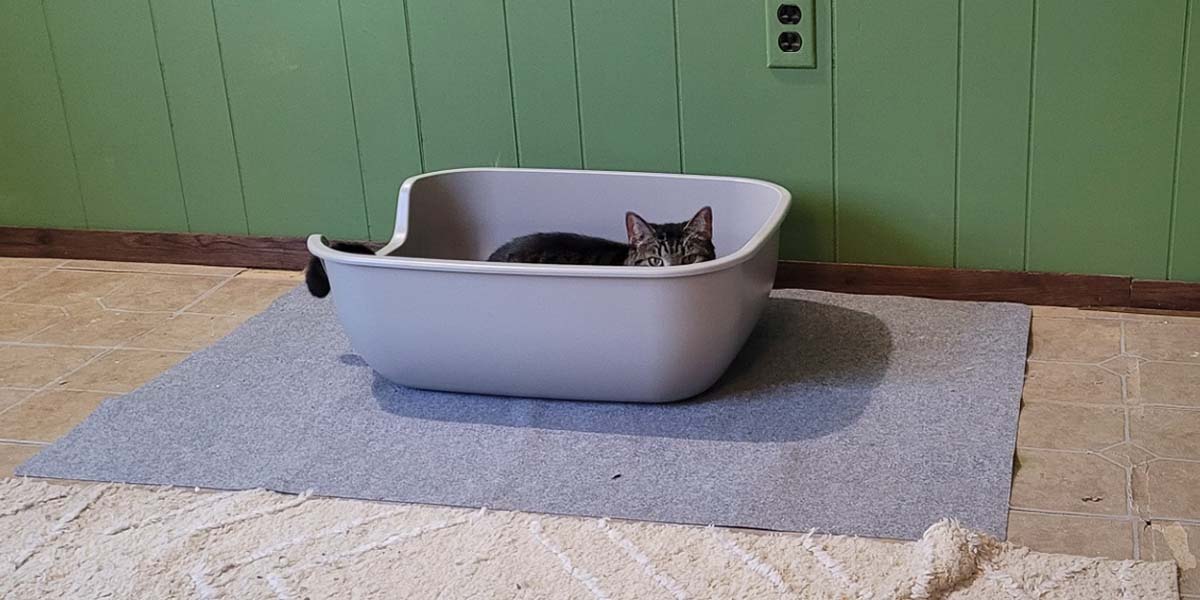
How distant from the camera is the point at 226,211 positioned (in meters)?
3.25

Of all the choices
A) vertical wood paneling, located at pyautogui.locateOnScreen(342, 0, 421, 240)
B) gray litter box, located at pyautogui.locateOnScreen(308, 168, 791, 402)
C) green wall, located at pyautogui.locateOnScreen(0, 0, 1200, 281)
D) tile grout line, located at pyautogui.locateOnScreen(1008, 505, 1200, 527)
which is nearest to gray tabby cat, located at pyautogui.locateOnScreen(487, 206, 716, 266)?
gray litter box, located at pyautogui.locateOnScreen(308, 168, 791, 402)

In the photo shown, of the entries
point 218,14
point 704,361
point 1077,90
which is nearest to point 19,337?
point 218,14

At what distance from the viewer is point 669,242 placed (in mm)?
2490

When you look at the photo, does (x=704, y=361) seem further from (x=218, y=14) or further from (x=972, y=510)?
(x=218, y=14)

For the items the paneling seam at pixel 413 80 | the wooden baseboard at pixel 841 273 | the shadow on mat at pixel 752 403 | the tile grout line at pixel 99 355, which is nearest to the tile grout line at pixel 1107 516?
the shadow on mat at pixel 752 403

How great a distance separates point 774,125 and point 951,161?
37 cm

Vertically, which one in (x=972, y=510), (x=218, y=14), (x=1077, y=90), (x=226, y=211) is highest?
(x=218, y=14)

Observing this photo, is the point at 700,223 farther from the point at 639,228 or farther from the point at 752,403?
the point at 752,403

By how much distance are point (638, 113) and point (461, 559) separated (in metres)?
1.24

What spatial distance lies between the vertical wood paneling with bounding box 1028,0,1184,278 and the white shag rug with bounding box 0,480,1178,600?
1.00 metres

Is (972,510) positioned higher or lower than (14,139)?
lower

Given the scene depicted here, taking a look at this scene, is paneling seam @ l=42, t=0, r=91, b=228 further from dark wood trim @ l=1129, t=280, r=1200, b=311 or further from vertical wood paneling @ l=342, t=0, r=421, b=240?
dark wood trim @ l=1129, t=280, r=1200, b=311

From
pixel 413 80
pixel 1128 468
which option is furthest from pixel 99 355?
pixel 1128 468

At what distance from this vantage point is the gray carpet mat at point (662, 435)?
2109mm
